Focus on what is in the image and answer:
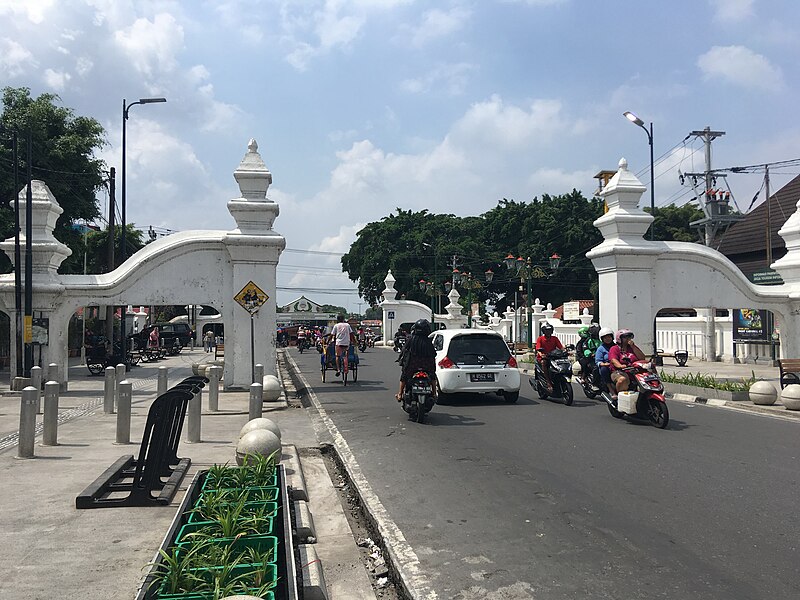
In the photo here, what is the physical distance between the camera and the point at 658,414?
416 inches

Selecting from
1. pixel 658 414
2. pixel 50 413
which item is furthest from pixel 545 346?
pixel 50 413

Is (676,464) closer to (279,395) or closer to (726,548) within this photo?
(726,548)

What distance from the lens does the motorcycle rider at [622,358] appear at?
442 inches

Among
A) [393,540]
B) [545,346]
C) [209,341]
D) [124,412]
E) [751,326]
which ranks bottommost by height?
[393,540]

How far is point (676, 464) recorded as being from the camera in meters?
7.89

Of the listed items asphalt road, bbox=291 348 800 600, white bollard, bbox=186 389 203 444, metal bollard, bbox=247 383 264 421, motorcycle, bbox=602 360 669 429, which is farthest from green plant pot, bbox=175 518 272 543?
motorcycle, bbox=602 360 669 429

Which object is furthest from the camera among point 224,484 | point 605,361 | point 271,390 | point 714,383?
point 714,383

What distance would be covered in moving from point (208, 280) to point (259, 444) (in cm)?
998

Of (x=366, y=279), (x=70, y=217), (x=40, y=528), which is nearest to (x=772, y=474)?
(x=40, y=528)

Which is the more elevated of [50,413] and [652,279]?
[652,279]

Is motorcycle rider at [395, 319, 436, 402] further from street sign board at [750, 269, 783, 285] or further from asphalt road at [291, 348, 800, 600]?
street sign board at [750, 269, 783, 285]

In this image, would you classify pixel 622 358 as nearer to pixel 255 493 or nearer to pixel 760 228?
pixel 255 493

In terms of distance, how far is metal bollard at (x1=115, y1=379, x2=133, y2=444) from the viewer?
9539 mm

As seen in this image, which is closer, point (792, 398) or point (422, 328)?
point (422, 328)
